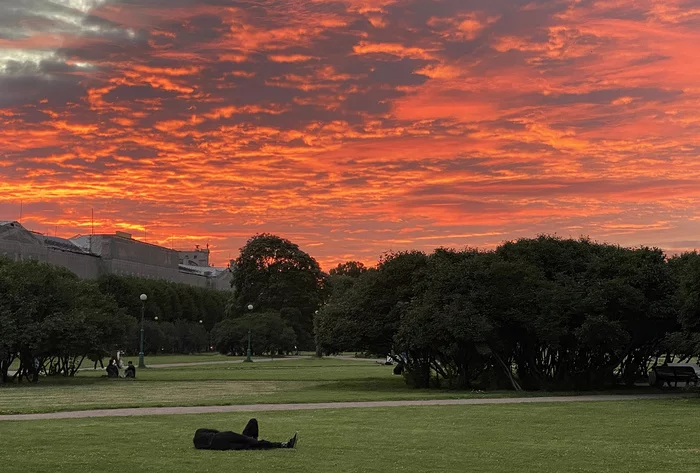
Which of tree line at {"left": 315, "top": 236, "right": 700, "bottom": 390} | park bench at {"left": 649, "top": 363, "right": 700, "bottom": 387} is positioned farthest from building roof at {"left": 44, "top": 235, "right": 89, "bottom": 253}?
park bench at {"left": 649, "top": 363, "right": 700, "bottom": 387}

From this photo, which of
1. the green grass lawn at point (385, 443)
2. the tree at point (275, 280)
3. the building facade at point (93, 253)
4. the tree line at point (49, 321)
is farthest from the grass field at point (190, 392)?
the building facade at point (93, 253)

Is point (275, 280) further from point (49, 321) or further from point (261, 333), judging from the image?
point (49, 321)

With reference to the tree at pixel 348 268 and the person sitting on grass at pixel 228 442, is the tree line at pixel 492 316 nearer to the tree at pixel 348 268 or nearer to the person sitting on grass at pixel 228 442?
the person sitting on grass at pixel 228 442

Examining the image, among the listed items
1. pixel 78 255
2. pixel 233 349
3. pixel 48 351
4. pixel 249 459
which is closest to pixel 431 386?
pixel 48 351

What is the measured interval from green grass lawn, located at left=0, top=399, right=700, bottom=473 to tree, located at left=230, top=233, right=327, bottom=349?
94.2m

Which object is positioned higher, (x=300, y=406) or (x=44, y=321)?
(x=44, y=321)

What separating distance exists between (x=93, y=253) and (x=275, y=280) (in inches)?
2158

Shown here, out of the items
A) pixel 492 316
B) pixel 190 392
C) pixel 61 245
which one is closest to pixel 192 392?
pixel 190 392

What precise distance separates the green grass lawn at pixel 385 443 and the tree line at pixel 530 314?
416 inches

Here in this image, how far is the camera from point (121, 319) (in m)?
54.8

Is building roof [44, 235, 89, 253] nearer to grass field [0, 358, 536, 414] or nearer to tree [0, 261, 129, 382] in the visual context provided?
tree [0, 261, 129, 382]

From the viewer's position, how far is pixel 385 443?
1978 cm

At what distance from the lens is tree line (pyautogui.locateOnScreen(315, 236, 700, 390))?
38.4m

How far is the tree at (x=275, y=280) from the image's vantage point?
399 ft
